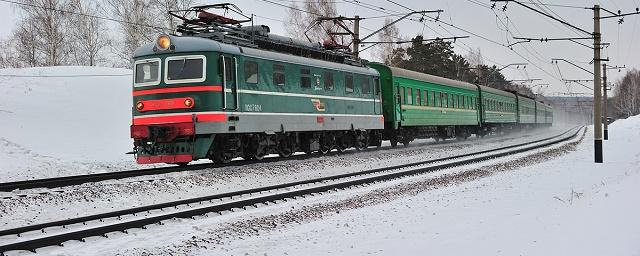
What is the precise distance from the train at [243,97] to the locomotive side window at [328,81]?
33 millimetres

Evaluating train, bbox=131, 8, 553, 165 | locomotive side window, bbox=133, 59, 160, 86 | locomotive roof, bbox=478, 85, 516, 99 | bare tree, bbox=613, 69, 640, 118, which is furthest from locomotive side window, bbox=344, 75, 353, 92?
bare tree, bbox=613, 69, 640, 118

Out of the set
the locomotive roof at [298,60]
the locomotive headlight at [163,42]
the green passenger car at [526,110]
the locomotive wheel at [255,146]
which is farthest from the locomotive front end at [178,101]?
the green passenger car at [526,110]

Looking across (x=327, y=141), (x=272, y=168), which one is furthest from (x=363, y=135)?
(x=272, y=168)

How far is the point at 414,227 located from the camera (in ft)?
26.8

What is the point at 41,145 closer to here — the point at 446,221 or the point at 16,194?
the point at 16,194

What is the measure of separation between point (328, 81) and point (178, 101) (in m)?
6.07

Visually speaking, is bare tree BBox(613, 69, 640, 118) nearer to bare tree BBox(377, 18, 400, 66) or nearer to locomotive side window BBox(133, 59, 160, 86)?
bare tree BBox(377, 18, 400, 66)

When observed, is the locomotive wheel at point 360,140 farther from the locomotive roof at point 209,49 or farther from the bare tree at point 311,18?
the bare tree at point 311,18

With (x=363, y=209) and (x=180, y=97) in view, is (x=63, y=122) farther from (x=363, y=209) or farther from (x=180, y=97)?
(x=363, y=209)

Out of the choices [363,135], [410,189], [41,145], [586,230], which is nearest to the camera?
[586,230]

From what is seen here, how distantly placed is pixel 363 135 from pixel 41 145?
11.0 metres

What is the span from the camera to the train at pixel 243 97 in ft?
45.8

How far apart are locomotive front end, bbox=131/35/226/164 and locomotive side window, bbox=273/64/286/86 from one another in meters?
2.30

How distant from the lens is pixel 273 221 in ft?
27.9
